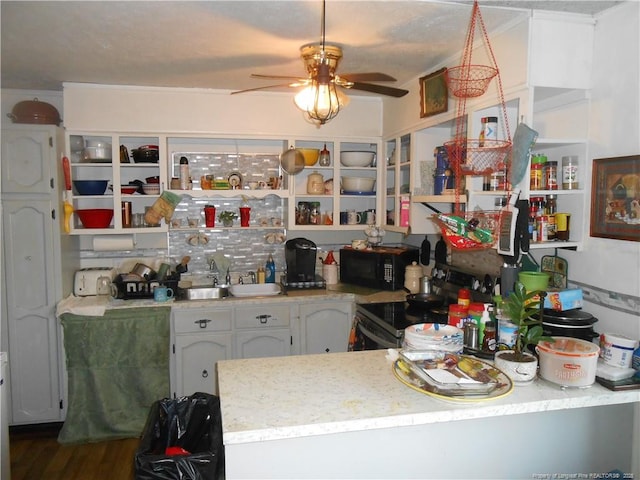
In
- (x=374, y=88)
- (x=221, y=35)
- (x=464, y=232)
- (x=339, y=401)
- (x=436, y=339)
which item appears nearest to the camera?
(x=339, y=401)

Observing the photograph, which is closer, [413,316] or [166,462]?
[166,462]

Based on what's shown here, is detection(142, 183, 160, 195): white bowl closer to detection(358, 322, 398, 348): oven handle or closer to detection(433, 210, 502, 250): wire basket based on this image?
detection(358, 322, 398, 348): oven handle

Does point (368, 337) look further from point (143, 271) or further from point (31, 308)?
point (31, 308)

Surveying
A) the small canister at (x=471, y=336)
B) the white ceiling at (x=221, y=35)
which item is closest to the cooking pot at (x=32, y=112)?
the white ceiling at (x=221, y=35)

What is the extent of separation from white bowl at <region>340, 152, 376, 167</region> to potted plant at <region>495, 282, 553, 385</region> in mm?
2247

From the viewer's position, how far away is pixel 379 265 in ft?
11.7

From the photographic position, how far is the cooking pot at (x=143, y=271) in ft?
11.4

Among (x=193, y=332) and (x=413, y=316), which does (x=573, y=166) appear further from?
(x=193, y=332)

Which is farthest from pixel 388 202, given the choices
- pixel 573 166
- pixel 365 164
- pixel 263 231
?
pixel 573 166

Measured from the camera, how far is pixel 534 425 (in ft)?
5.62

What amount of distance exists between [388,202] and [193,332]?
1.80 meters

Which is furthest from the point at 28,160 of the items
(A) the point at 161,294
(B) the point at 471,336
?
(B) the point at 471,336

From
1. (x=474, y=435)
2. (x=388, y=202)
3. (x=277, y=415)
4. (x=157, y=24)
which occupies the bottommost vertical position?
(x=474, y=435)

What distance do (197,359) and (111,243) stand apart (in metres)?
1.13
